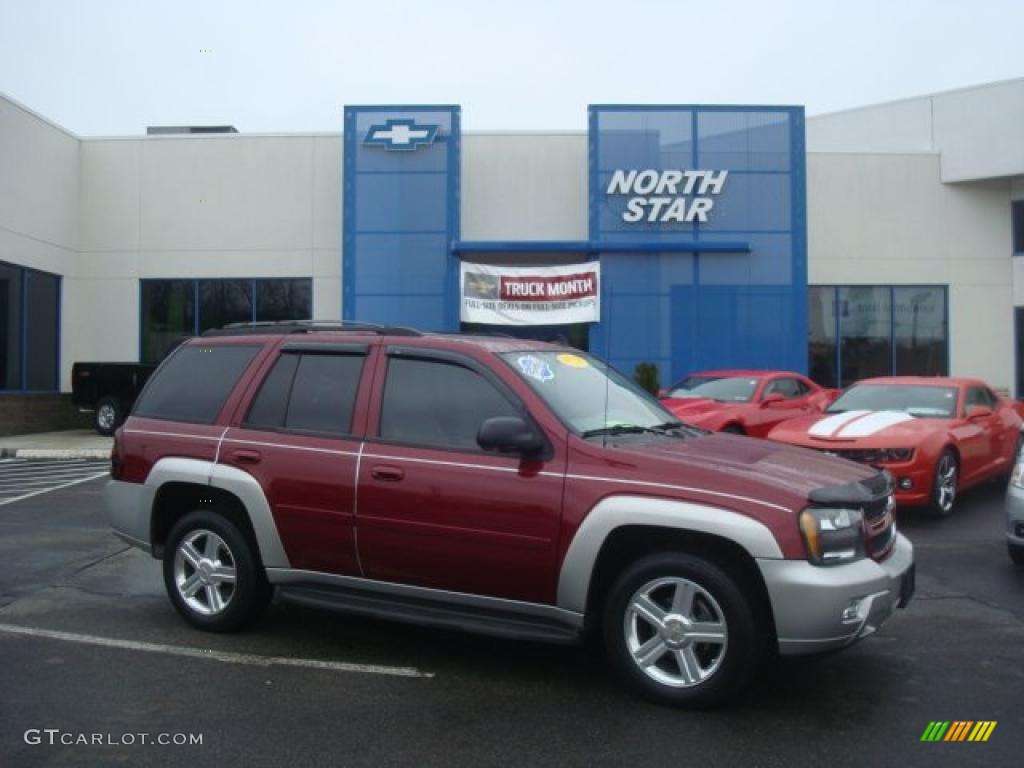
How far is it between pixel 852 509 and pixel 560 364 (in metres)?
1.84

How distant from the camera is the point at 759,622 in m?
4.38

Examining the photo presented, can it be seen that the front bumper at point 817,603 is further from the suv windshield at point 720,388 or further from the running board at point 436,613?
the suv windshield at point 720,388

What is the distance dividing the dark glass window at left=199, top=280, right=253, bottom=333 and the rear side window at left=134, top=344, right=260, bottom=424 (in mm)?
16983

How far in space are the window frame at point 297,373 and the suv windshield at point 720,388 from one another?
8986mm

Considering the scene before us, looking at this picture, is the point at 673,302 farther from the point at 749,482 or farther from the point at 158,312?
the point at 749,482

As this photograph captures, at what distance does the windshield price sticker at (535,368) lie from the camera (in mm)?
5168

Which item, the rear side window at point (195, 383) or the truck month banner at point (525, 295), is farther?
the truck month banner at point (525, 295)

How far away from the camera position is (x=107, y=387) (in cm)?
1978

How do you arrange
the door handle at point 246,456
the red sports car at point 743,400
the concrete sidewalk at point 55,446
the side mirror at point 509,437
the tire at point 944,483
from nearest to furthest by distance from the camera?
the side mirror at point 509,437 < the door handle at point 246,456 < the tire at point 944,483 < the red sports car at point 743,400 < the concrete sidewalk at point 55,446

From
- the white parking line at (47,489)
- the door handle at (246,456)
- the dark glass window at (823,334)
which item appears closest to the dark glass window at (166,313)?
the white parking line at (47,489)

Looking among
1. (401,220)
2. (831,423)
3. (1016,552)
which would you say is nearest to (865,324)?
(401,220)

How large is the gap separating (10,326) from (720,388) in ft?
50.8

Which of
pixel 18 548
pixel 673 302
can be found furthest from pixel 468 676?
pixel 673 302

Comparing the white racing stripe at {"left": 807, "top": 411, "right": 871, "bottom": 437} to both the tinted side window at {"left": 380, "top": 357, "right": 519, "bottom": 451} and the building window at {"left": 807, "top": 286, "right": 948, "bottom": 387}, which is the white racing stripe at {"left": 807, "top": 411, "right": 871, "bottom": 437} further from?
the building window at {"left": 807, "top": 286, "right": 948, "bottom": 387}
